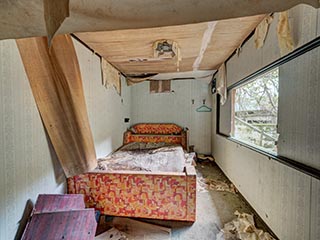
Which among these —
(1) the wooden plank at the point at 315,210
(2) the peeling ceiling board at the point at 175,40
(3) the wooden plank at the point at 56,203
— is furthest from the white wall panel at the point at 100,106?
(1) the wooden plank at the point at 315,210

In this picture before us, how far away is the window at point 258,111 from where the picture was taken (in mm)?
1979

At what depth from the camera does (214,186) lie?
3.10 meters

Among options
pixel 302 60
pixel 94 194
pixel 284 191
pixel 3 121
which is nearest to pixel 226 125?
pixel 284 191

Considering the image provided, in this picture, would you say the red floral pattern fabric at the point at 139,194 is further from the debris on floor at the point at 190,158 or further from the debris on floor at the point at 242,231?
the debris on floor at the point at 190,158

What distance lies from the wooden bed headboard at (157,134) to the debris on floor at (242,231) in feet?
8.47

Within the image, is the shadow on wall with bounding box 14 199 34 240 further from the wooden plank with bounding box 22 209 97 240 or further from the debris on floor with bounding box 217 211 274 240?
the debris on floor with bounding box 217 211 274 240

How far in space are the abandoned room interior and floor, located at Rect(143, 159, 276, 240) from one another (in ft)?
0.05

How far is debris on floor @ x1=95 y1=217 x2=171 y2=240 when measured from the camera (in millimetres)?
1825

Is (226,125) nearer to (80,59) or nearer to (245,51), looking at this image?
(245,51)

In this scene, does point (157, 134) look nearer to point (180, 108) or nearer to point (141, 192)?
point (180, 108)

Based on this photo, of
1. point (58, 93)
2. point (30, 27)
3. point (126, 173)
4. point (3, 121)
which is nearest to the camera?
point (30, 27)

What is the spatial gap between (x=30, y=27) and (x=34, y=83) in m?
1.09

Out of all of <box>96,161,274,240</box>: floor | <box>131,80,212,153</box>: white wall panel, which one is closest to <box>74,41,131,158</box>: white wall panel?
<box>131,80,212,153</box>: white wall panel

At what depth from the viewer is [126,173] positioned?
2082mm
